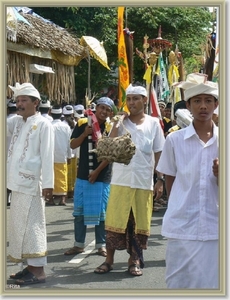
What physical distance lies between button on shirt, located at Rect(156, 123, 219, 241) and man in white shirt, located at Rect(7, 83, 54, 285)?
5.64ft

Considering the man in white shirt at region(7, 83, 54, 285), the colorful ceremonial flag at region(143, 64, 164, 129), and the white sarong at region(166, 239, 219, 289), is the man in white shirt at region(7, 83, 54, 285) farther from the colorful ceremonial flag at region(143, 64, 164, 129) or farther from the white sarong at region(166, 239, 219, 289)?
the colorful ceremonial flag at region(143, 64, 164, 129)

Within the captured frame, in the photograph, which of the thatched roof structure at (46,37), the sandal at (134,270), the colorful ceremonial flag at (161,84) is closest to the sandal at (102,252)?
the sandal at (134,270)

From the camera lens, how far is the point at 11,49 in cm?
808

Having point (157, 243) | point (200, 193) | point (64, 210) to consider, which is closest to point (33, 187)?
point (200, 193)

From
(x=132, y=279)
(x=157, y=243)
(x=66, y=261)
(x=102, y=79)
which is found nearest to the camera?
(x=132, y=279)

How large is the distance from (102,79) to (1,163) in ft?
14.0

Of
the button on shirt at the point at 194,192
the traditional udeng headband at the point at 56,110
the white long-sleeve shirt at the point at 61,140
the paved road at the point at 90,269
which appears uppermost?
the traditional udeng headband at the point at 56,110

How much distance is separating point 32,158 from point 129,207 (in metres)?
1.20

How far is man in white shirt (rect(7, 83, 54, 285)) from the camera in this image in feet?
18.4

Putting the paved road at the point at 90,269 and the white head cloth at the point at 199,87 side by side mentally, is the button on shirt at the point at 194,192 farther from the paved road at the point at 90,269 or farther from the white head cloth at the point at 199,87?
the paved road at the point at 90,269

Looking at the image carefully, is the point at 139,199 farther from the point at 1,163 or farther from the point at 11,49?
the point at 11,49

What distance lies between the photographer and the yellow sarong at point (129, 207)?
6211 mm

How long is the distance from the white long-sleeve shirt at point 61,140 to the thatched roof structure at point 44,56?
2085 millimetres

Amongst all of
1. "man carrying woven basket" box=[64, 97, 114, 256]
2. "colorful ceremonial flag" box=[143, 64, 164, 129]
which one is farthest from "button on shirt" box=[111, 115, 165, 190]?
"colorful ceremonial flag" box=[143, 64, 164, 129]
